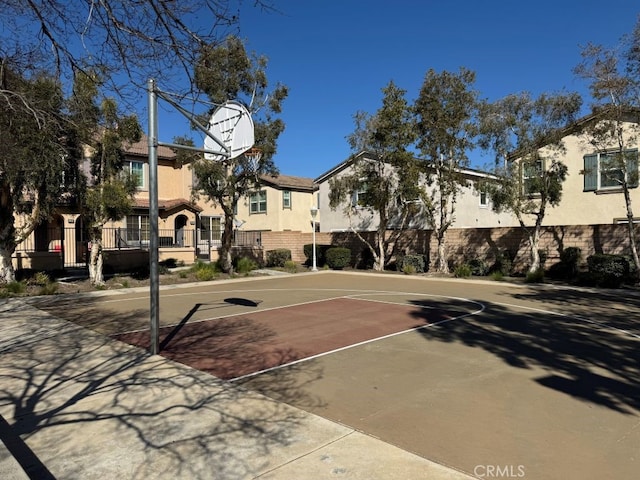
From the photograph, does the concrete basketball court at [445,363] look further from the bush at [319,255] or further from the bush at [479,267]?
the bush at [319,255]

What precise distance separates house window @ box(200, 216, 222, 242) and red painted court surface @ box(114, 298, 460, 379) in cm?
2205

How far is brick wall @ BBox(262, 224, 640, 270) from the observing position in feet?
61.6

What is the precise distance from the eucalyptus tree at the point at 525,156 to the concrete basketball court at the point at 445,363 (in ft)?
18.9

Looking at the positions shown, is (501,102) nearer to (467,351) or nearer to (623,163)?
(623,163)

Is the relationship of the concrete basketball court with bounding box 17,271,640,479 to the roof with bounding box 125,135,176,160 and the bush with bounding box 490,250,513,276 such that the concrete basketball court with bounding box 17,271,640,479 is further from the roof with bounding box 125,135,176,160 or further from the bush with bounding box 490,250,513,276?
the roof with bounding box 125,135,176,160

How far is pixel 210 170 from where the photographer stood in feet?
65.8

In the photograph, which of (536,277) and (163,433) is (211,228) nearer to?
(536,277)

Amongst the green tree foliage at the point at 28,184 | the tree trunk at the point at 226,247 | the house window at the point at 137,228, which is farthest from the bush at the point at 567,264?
the house window at the point at 137,228

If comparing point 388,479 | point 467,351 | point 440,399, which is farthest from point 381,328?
point 388,479

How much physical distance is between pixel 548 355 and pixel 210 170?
1601 cm

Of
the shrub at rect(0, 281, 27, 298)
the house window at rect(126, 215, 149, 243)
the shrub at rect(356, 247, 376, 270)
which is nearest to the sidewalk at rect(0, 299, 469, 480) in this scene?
the shrub at rect(0, 281, 27, 298)

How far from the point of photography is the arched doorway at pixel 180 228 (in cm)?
2965

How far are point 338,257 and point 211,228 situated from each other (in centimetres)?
1108

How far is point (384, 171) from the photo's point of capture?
24.2 meters
